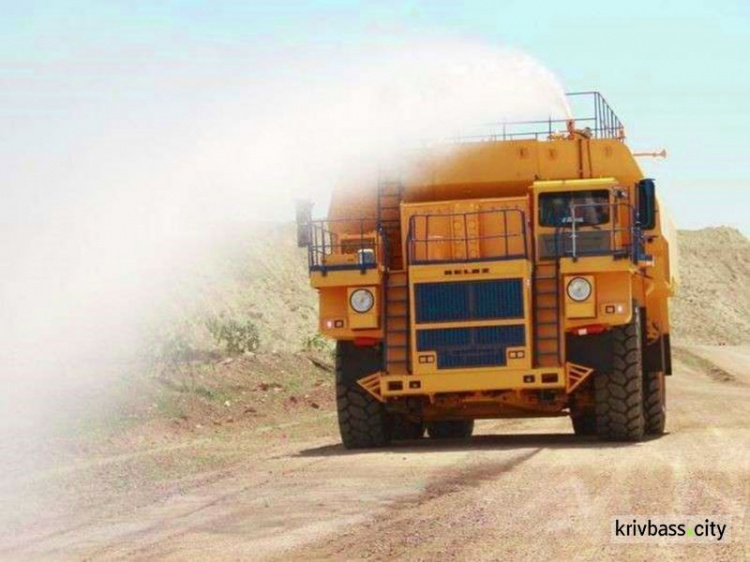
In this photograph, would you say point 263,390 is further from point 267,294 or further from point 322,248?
point 267,294

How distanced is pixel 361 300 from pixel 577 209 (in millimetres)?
3247

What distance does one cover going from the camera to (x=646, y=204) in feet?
77.7

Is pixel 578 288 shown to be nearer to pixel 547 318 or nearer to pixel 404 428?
pixel 547 318

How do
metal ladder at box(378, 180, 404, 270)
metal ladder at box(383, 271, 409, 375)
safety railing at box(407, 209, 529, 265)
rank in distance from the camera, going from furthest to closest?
metal ladder at box(378, 180, 404, 270) → safety railing at box(407, 209, 529, 265) → metal ladder at box(383, 271, 409, 375)

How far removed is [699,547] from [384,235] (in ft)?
40.5

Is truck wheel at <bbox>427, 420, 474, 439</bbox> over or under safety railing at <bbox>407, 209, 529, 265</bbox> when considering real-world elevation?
under

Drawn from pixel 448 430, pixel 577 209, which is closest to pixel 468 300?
pixel 577 209

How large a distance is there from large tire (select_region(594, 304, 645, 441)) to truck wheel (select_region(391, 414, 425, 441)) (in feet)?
10.7

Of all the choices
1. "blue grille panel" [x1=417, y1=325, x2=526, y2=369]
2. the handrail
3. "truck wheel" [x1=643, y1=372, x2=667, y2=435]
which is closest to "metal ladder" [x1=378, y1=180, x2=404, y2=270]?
"blue grille panel" [x1=417, y1=325, x2=526, y2=369]

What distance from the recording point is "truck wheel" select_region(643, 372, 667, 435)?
2562 cm

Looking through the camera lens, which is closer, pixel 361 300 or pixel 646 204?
pixel 361 300

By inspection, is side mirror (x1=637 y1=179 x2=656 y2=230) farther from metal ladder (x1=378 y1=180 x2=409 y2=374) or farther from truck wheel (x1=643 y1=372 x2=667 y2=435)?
metal ladder (x1=378 y1=180 x2=409 y2=374)

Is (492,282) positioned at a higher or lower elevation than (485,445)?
higher

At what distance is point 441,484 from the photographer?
17688 millimetres
